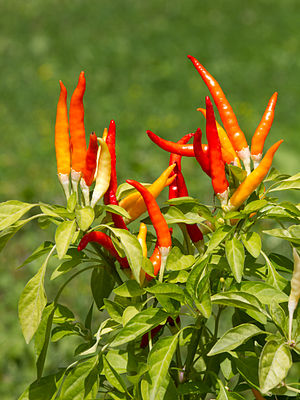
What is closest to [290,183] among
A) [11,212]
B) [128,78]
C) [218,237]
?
[218,237]

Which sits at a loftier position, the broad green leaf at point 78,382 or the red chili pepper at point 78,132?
the red chili pepper at point 78,132

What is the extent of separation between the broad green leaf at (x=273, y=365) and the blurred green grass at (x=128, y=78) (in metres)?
1.89

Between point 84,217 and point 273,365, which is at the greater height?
point 84,217

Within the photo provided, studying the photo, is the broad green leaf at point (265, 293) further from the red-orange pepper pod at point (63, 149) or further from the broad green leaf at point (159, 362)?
the red-orange pepper pod at point (63, 149)

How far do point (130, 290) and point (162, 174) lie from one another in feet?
0.74

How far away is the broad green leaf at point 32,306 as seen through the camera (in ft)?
3.51

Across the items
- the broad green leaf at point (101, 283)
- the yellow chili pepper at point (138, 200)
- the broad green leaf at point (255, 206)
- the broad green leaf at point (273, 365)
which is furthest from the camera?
the broad green leaf at point (101, 283)

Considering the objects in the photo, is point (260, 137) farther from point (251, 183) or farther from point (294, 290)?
point (294, 290)

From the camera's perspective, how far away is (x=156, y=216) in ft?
3.61

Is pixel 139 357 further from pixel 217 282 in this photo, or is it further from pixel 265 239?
pixel 265 239

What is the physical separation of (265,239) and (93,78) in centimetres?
332

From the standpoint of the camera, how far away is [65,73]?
623 cm

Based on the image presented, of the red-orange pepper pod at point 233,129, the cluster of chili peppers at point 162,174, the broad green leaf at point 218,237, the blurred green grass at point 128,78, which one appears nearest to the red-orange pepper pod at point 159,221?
the cluster of chili peppers at point 162,174

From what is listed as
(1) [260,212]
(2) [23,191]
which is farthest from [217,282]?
(2) [23,191]
